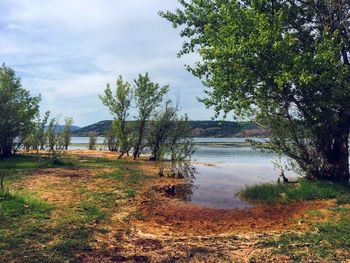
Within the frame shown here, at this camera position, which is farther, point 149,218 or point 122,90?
point 122,90

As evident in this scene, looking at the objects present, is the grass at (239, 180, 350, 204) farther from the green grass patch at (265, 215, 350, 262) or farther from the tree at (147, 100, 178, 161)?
the tree at (147, 100, 178, 161)

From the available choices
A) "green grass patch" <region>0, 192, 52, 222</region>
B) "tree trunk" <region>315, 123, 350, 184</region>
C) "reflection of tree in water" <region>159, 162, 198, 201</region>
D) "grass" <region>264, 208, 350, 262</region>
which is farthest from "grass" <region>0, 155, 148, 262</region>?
"tree trunk" <region>315, 123, 350, 184</region>

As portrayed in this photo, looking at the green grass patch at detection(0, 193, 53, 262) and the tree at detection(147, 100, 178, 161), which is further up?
the tree at detection(147, 100, 178, 161)

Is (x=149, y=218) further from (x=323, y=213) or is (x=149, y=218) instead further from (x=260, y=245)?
(x=323, y=213)

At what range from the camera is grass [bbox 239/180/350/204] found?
14101mm

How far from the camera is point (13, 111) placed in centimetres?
3247

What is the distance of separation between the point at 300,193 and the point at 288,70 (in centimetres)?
560

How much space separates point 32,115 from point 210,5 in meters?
25.4

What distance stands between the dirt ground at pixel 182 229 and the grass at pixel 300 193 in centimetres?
94

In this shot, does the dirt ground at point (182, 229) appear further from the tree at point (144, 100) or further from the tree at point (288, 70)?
the tree at point (144, 100)

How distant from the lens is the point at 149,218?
1166cm

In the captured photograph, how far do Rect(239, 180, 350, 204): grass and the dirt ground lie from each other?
94cm

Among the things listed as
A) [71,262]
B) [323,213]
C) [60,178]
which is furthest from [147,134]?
[71,262]

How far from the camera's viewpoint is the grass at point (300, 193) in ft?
46.3
